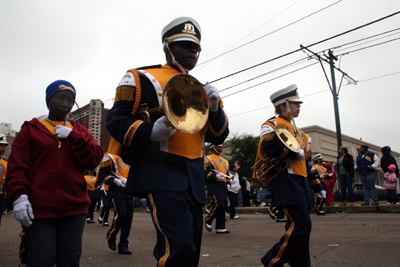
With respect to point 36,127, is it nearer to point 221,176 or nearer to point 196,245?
point 196,245

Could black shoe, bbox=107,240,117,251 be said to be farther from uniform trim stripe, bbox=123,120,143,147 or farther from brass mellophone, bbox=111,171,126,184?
uniform trim stripe, bbox=123,120,143,147

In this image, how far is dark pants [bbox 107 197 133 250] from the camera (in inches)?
235

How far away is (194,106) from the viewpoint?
231 cm

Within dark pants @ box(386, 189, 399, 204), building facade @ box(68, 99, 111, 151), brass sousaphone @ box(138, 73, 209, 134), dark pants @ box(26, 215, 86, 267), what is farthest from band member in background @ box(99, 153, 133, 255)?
building facade @ box(68, 99, 111, 151)

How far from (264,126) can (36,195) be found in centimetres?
258

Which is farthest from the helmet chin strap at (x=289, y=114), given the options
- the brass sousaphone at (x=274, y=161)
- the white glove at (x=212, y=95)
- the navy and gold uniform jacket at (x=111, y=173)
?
the navy and gold uniform jacket at (x=111, y=173)

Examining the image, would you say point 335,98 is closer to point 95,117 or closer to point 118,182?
point 118,182

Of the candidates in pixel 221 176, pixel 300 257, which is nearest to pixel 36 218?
pixel 300 257

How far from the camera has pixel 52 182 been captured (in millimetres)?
2883

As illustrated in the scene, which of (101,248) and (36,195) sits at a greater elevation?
(36,195)

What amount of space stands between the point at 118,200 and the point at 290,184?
3.70 m

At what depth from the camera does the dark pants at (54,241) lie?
2611mm

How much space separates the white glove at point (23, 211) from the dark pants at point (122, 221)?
3.47 m

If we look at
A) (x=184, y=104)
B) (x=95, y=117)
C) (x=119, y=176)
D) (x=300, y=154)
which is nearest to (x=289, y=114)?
A: (x=300, y=154)
